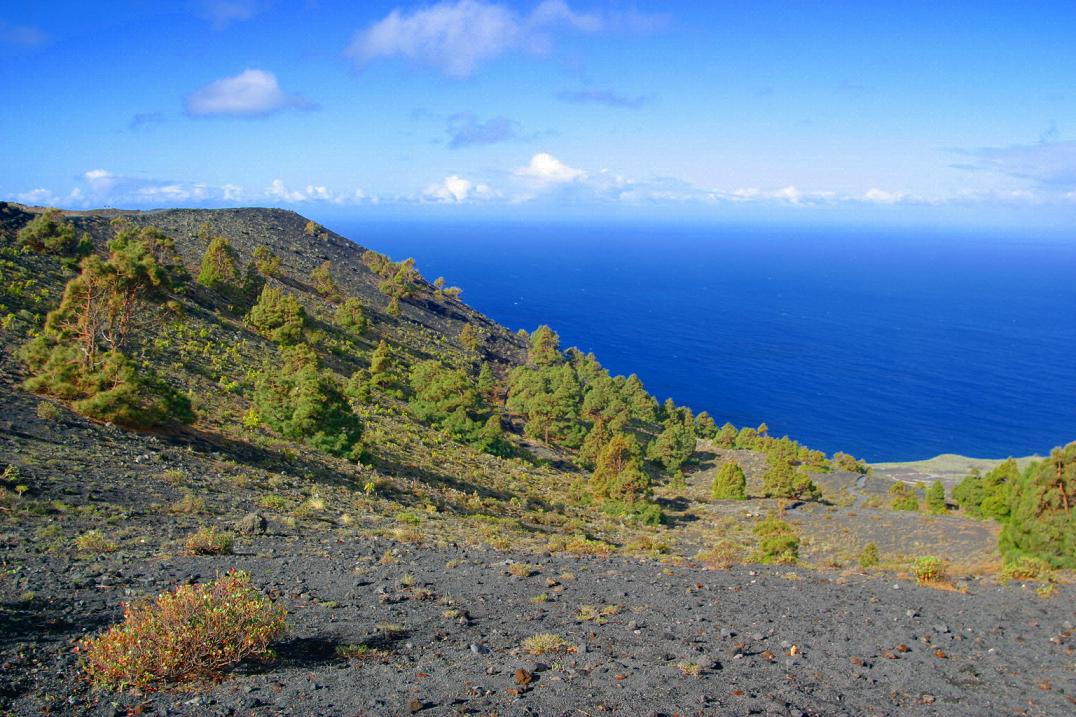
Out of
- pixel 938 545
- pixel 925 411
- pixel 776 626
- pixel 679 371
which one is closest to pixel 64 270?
pixel 776 626

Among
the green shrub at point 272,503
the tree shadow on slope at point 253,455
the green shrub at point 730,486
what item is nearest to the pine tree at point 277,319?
the tree shadow on slope at point 253,455

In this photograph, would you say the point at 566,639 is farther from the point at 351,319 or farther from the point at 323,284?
the point at 323,284

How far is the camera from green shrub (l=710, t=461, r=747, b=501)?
44938mm

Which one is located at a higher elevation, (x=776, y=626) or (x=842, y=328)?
(x=842, y=328)

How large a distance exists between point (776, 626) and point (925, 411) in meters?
130

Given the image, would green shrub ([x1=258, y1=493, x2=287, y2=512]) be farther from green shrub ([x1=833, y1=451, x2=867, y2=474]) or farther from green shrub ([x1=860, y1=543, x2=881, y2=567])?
green shrub ([x1=833, y1=451, x2=867, y2=474])

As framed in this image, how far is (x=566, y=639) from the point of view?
10.6m

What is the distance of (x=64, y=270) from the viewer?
141 ft

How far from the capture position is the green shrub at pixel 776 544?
22472 mm

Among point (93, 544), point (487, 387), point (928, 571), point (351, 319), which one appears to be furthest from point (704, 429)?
point (93, 544)

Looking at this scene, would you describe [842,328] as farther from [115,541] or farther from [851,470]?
[115,541]

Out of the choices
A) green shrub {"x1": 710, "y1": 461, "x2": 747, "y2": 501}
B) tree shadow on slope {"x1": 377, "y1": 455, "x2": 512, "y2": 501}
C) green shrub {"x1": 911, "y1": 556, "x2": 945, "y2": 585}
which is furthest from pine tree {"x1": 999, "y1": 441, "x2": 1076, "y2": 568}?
tree shadow on slope {"x1": 377, "y1": 455, "x2": 512, "y2": 501}

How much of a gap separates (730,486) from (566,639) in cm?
3762

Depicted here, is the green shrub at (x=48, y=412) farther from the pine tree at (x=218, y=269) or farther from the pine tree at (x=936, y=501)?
the pine tree at (x=936, y=501)
